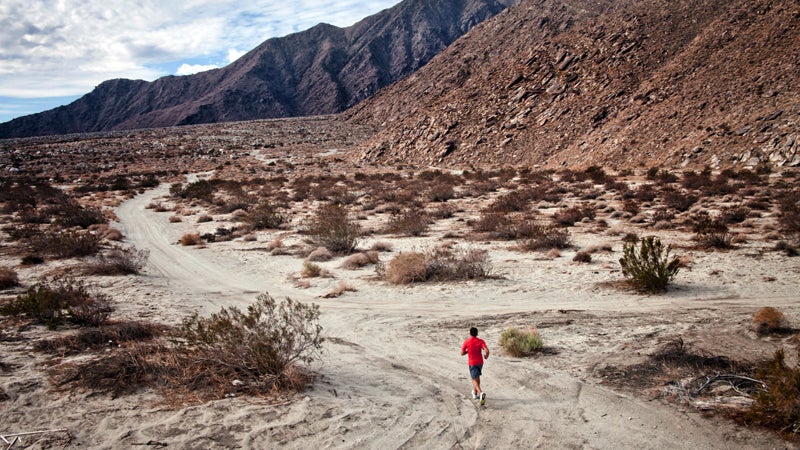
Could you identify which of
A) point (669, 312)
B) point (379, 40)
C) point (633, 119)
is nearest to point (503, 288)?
point (669, 312)

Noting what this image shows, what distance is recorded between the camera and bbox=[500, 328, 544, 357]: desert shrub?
26.5 ft

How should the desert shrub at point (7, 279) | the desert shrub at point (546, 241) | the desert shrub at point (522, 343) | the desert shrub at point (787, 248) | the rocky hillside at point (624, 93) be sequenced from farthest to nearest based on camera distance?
1. the rocky hillside at point (624, 93)
2. the desert shrub at point (546, 241)
3. the desert shrub at point (7, 279)
4. the desert shrub at point (787, 248)
5. the desert shrub at point (522, 343)

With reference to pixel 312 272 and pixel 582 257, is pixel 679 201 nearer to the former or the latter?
pixel 582 257

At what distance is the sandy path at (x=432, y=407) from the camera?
5523 millimetres

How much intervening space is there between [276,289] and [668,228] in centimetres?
1447

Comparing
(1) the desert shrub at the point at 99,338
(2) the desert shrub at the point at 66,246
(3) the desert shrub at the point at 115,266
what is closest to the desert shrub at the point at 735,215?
(1) the desert shrub at the point at 99,338

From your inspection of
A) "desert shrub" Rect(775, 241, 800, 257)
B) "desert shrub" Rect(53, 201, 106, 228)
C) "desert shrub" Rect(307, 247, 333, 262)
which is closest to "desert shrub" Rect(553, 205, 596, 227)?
"desert shrub" Rect(775, 241, 800, 257)

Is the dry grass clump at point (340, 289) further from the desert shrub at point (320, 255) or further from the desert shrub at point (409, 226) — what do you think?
the desert shrub at point (409, 226)

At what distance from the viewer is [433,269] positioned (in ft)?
43.6

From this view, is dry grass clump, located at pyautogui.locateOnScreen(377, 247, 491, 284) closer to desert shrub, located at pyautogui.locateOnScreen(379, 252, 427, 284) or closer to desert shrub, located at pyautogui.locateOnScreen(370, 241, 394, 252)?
desert shrub, located at pyautogui.locateOnScreen(379, 252, 427, 284)

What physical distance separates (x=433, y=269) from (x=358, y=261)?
9.93 feet

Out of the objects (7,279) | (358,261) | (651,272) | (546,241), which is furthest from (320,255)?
(651,272)

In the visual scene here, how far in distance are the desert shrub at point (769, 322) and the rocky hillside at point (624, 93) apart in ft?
78.6

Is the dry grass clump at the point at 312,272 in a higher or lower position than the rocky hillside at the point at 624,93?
lower
